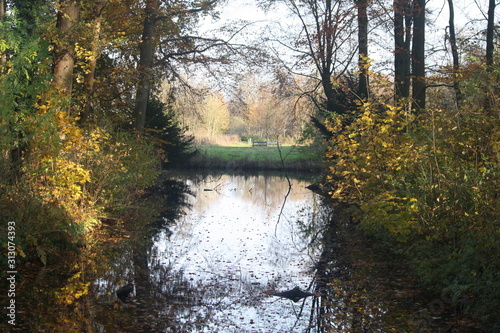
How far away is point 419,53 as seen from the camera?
46.1 ft

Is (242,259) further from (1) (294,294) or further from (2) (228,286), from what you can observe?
(1) (294,294)

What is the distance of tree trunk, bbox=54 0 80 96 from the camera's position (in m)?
10.1

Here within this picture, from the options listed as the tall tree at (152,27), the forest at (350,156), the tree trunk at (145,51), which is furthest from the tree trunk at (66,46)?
the tree trunk at (145,51)

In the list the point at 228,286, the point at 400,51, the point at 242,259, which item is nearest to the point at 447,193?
the point at 228,286

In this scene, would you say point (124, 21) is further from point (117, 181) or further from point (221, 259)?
point (221, 259)

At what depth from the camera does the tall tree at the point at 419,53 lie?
13609mm

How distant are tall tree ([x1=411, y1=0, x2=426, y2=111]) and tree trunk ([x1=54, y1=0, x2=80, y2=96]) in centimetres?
855

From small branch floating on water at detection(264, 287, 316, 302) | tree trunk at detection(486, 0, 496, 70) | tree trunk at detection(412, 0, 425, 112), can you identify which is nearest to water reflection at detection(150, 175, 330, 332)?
small branch floating on water at detection(264, 287, 316, 302)

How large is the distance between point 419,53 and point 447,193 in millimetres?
8220

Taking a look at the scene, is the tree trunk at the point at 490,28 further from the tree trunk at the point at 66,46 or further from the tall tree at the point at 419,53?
the tree trunk at the point at 66,46

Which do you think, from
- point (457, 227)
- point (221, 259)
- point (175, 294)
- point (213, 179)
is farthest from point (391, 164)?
point (213, 179)

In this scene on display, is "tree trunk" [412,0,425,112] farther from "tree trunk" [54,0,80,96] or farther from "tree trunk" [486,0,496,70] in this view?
"tree trunk" [54,0,80,96]

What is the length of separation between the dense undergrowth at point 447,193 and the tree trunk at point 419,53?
4.36 metres

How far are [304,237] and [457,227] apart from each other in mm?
5042
